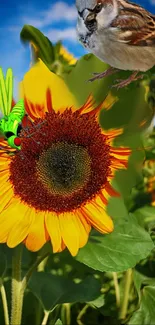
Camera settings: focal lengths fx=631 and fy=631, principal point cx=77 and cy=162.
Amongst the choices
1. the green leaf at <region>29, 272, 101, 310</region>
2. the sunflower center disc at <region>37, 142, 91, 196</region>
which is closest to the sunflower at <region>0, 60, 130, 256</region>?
the sunflower center disc at <region>37, 142, 91, 196</region>

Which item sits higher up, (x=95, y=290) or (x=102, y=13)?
(x=102, y=13)

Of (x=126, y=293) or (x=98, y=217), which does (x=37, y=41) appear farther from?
(x=126, y=293)

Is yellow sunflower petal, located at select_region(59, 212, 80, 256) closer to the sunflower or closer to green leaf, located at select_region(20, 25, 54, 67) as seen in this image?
the sunflower

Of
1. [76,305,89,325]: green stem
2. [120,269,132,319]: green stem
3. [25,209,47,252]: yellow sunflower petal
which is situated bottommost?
[76,305,89,325]: green stem

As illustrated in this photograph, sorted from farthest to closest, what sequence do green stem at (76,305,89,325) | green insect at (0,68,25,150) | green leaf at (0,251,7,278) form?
green stem at (76,305,89,325) → green leaf at (0,251,7,278) → green insect at (0,68,25,150)

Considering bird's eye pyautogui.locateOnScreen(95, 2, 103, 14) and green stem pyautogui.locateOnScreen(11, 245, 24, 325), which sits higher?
bird's eye pyautogui.locateOnScreen(95, 2, 103, 14)

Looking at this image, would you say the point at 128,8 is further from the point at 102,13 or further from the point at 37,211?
the point at 37,211

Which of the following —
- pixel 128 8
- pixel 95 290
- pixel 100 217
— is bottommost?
pixel 95 290

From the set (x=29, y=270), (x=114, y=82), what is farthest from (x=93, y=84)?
(x=29, y=270)
